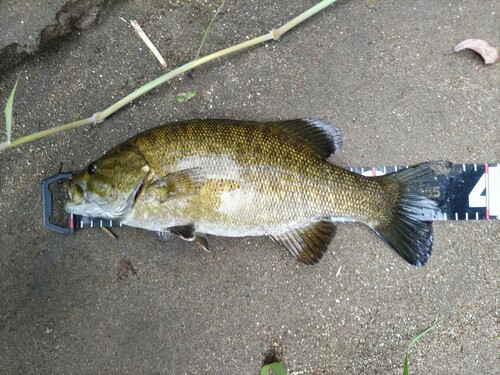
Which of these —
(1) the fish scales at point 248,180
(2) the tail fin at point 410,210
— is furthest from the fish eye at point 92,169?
(2) the tail fin at point 410,210

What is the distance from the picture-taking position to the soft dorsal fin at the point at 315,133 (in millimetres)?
2582

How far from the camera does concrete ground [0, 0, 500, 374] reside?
280cm

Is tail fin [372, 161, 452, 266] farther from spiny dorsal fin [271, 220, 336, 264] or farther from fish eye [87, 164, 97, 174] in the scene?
fish eye [87, 164, 97, 174]

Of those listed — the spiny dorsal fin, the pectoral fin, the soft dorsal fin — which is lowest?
the spiny dorsal fin

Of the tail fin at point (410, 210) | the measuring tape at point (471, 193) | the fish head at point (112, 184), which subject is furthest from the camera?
the measuring tape at point (471, 193)

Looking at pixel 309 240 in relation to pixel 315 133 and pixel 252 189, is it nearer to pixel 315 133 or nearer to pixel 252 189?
pixel 252 189

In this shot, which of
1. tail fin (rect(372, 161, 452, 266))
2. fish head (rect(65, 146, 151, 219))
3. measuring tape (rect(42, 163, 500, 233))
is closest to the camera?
fish head (rect(65, 146, 151, 219))

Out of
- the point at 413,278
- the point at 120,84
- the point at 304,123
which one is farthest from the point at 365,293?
the point at 120,84

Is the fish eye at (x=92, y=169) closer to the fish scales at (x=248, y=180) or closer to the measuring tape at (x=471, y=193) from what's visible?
the fish scales at (x=248, y=180)

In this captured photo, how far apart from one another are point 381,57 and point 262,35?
0.86 meters

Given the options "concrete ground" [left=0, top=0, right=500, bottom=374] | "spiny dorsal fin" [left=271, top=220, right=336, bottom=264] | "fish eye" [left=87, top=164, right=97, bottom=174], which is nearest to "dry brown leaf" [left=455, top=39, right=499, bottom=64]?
"concrete ground" [left=0, top=0, right=500, bottom=374]

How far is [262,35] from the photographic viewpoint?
2898mm

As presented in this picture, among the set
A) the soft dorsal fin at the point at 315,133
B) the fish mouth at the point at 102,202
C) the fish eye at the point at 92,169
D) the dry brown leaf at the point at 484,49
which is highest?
the dry brown leaf at the point at 484,49

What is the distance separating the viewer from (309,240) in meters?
2.57
